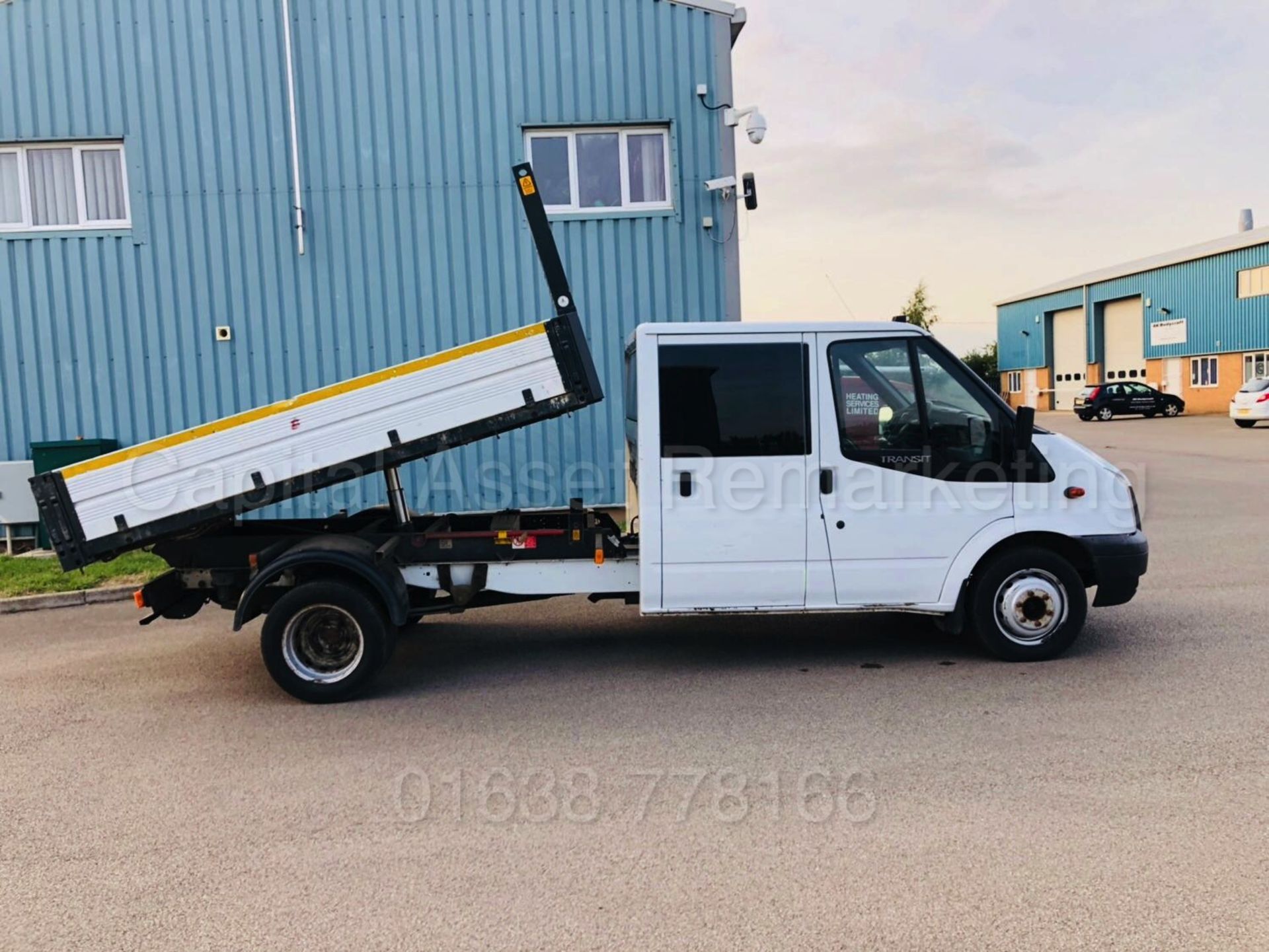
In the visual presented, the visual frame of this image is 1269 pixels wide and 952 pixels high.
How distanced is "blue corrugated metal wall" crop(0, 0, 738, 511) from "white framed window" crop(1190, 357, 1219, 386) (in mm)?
38585

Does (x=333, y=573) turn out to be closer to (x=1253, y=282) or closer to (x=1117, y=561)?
(x=1117, y=561)

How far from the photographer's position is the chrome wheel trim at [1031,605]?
636 centimetres

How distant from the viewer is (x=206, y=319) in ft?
40.0

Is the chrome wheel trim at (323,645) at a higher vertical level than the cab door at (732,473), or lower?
lower

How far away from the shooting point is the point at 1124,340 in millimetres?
49812

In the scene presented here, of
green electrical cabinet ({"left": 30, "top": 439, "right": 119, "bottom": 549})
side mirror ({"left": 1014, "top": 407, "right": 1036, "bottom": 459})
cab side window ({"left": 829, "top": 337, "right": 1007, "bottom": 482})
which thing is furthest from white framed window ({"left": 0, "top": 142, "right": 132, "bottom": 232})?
side mirror ({"left": 1014, "top": 407, "right": 1036, "bottom": 459})

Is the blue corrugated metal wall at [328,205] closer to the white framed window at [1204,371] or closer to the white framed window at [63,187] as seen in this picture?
the white framed window at [63,187]

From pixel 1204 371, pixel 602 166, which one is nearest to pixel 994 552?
pixel 602 166

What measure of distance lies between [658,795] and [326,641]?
8.43 ft

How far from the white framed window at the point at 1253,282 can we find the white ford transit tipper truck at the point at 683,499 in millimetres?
40856

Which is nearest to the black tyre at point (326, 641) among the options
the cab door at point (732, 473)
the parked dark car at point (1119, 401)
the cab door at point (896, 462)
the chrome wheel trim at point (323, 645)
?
the chrome wheel trim at point (323, 645)

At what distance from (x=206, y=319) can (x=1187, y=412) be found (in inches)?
1676

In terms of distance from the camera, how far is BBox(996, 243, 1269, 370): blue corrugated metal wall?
135 feet

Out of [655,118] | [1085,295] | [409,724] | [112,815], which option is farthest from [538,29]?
[1085,295]
